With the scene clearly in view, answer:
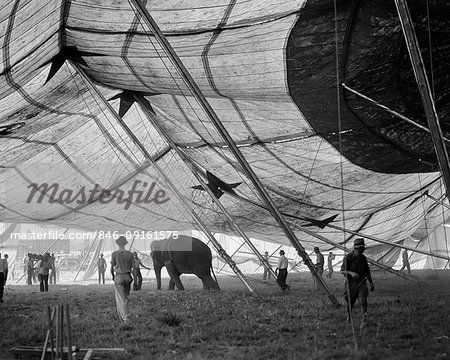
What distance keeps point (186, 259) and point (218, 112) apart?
23.6 feet

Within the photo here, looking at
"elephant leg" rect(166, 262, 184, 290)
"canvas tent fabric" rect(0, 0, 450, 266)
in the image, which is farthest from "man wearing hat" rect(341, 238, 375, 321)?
"elephant leg" rect(166, 262, 184, 290)

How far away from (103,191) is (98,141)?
2.60 metres

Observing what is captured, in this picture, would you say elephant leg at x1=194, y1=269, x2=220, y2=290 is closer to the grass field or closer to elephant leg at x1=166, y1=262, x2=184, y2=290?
elephant leg at x1=166, y1=262, x2=184, y2=290

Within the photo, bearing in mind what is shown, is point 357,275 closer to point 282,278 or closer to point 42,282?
point 282,278

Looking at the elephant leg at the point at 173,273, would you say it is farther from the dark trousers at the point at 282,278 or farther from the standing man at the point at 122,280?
the standing man at the point at 122,280

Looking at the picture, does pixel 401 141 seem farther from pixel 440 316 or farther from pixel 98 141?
pixel 98 141

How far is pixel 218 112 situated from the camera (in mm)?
12172

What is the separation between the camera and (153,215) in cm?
1939

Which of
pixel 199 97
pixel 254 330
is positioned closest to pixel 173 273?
pixel 199 97

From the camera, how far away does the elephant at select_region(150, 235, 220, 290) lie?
17.8 meters

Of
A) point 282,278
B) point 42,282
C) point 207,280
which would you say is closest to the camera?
point 282,278

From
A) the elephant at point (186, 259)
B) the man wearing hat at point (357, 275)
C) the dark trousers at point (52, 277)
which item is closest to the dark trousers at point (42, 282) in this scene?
the elephant at point (186, 259)

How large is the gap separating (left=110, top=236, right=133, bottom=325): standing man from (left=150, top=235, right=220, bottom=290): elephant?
812cm

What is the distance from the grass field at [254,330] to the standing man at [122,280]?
0.71 feet
